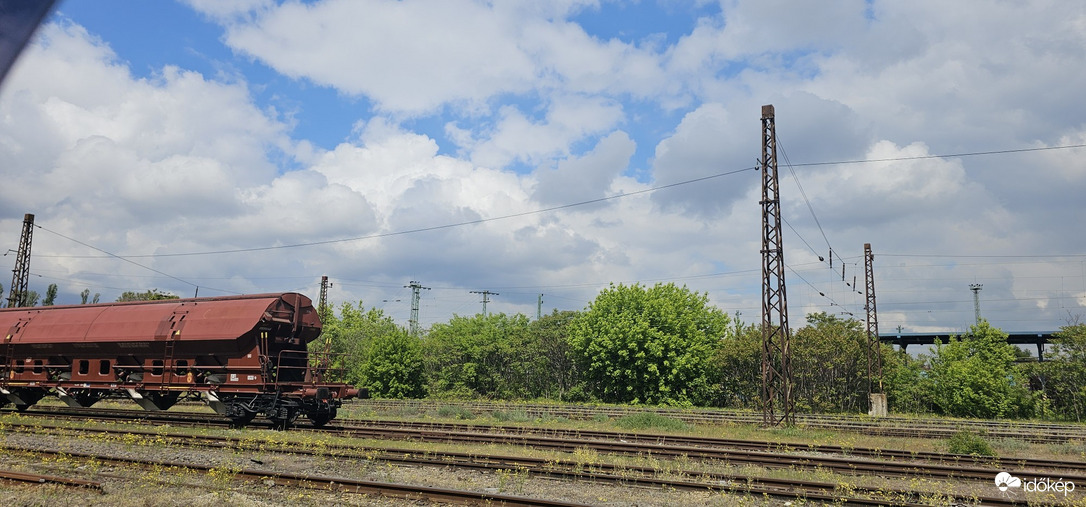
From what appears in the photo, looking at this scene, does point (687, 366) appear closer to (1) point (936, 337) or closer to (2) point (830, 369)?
(2) point (830, 369)

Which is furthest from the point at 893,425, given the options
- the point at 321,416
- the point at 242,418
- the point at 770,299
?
the point at 242,418

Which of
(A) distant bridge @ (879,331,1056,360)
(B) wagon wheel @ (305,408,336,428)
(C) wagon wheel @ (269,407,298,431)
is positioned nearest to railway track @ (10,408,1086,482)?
(B) wagon wheel @ (305,408,336,428)

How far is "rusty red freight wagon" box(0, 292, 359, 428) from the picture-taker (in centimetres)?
1900

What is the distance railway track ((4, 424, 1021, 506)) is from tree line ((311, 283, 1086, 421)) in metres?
28.3

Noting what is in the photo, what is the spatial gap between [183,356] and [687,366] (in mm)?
36430

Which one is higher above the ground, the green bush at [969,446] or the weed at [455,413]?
the green bush at [969,446]

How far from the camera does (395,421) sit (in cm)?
2481

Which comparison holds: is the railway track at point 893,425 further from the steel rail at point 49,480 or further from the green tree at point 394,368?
the steel rail at point 49,480

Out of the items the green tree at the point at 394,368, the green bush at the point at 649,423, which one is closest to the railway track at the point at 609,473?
the green bush at the point at 649,423

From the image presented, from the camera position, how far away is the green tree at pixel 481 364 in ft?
179

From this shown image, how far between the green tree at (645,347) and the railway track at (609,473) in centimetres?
3503

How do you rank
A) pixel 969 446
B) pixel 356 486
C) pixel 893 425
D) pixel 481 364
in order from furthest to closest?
1. pixel 481 364
2. pixel 893 425
3. pixel 969 446
4. pixel 356 486

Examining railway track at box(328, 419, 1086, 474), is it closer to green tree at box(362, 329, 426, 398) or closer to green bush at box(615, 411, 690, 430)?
green bush at box(615, 411, 690, 430)

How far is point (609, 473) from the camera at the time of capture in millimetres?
12539
